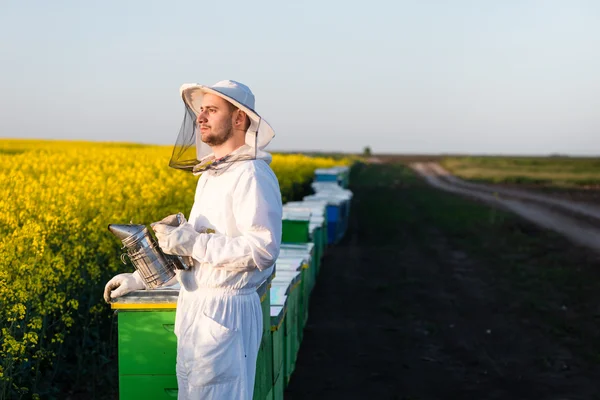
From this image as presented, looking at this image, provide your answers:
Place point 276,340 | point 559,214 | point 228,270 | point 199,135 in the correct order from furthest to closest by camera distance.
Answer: point 559,214
point 276,340
point 199,135
point 228,270

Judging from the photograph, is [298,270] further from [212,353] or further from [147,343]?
[212,353]

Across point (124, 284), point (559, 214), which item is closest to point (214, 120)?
point (124, 284)

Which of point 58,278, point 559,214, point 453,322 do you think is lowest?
point 559,214

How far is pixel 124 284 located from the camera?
4.27 metres

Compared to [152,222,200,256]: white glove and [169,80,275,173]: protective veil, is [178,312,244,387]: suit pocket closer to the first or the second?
[152,222,200,256]: white glove

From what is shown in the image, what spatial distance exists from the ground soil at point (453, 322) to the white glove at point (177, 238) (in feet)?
13.6

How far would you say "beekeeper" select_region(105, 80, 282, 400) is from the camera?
363 cm

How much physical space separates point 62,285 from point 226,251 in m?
3.78

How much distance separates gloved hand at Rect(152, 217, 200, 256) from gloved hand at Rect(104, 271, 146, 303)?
61 centimetres

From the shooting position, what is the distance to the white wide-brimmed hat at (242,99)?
3758 mm

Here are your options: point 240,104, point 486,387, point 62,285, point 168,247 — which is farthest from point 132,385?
point 486,387

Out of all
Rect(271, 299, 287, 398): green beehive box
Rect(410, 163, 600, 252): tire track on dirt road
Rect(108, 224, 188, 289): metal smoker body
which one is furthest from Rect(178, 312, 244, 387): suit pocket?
Rect(410, 163, 600, 252): tire track on dirt road

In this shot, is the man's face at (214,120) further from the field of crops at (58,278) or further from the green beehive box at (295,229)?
the green beehive box at (295,229)

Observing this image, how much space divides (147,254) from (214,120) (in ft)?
2.43
